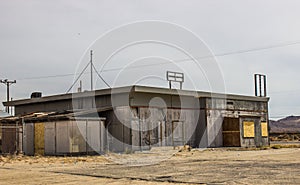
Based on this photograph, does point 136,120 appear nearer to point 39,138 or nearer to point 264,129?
point 39,138

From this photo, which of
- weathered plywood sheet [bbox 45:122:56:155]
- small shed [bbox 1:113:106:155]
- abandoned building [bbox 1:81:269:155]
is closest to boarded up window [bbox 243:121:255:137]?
abandoned building [bbox 1:81:269:155]

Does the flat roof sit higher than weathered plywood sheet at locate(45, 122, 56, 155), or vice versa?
the flat roof

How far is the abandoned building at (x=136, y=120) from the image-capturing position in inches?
1250

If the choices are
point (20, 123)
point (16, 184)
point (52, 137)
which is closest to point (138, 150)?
point (52, 137)

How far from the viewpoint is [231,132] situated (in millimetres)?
42625

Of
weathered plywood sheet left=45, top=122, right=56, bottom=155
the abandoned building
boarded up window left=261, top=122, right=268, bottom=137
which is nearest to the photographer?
weathered plywood sheet left=45, top=122, right=56, bottom=155

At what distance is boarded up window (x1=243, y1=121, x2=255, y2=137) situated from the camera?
43.2 metres

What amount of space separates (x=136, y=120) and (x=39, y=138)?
24.7ft

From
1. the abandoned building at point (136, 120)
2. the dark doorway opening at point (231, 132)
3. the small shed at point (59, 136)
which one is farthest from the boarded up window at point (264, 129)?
the small shed at point (59, 136)

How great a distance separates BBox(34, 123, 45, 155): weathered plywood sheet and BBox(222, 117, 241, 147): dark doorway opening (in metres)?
17.9

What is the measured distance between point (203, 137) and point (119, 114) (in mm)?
9389

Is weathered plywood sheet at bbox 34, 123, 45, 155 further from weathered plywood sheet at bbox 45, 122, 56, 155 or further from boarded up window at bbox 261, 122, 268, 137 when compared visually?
boarded up window at bbox 261, 122, 268, 137

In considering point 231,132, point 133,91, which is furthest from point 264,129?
point 133,91

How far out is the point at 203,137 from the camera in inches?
1618
